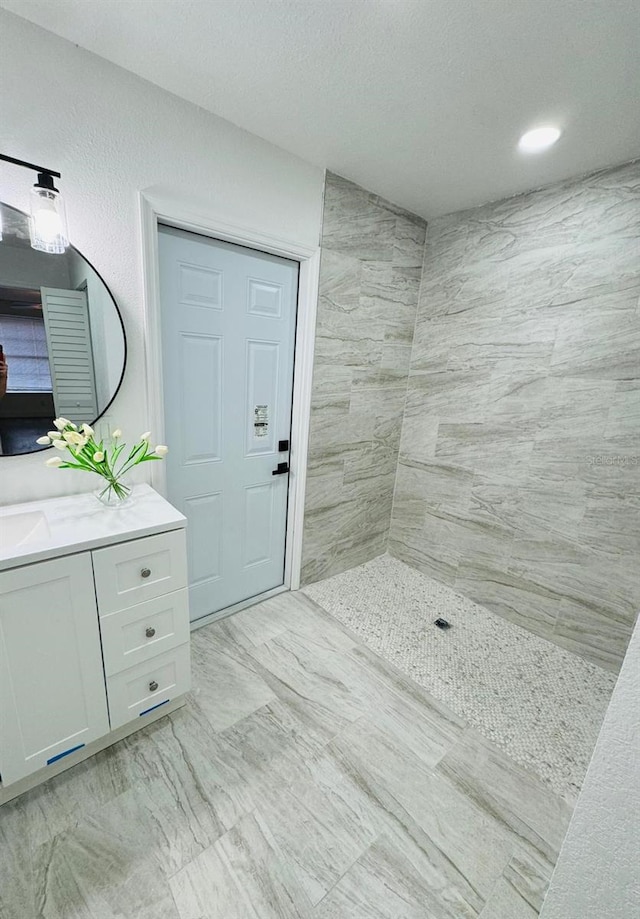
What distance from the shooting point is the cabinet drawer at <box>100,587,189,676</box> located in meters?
1.26

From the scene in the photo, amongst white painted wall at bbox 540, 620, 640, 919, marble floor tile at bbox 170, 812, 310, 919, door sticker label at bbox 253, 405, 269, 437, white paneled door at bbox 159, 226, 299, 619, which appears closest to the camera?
white painted wall at bbox 540, 620, 640, 919

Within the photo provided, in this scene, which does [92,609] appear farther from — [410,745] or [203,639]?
[410,745]

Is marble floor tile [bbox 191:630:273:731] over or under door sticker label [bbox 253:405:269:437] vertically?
under

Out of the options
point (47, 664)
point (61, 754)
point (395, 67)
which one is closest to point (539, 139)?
point (395, 67)

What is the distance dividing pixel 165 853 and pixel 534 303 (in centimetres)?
285

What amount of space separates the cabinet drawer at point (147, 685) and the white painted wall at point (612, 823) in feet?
4.32

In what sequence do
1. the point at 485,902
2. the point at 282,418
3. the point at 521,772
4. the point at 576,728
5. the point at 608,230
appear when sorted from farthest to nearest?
the point at 282,418, the point at 608,230, the point at 576,728, the point at 521,772, the point at 485,902

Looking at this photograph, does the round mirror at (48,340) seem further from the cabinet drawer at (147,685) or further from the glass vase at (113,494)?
the cabinet drawer at (147,685)

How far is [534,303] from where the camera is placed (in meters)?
2.04

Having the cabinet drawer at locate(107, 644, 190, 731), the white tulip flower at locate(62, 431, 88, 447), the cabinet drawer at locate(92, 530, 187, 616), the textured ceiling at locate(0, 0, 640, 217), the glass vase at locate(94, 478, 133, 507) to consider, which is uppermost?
the textured ceiling at locate(0, 0, 640, 217)

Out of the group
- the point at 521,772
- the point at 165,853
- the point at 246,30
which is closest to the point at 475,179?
the point at 246,30

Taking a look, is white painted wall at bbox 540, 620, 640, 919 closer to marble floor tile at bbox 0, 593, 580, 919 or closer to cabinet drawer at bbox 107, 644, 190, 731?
marble floor tile at bbox 0, 593, 580, 919

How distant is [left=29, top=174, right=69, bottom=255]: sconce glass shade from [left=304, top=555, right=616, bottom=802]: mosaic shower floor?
86.8 inches

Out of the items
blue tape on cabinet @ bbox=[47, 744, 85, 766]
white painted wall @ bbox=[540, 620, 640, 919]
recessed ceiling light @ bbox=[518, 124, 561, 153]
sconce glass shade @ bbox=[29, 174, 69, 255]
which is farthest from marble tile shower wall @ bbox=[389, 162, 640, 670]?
blue tape on cabinet @ bbox=[47, 744, 85, 766]
